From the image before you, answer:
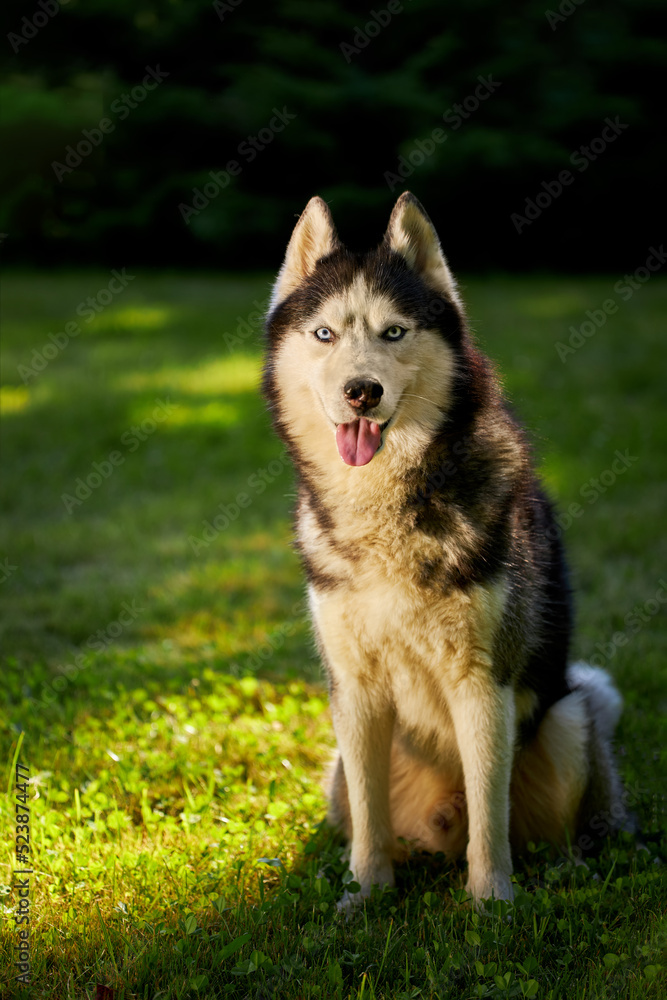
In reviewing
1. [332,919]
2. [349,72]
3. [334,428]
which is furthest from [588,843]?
[349,72]

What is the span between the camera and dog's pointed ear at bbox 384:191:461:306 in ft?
9.04

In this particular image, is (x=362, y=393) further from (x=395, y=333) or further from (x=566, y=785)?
(x=566, y=785)

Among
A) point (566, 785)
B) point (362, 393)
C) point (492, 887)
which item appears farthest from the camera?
point (566, 785)

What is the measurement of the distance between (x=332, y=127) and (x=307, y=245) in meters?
13.2

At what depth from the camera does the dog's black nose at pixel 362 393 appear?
2.55m

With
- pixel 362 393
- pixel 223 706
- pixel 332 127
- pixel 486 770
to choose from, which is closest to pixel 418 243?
pixel 362 393

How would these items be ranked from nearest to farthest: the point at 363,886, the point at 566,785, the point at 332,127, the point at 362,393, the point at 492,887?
the point at 362,393, the point at 492,887, the point at 363,886, the point at 566,785, the point at 332,127

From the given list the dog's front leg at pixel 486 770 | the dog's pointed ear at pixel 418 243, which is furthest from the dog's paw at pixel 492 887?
the dog's pointed ear at pixel 418 243

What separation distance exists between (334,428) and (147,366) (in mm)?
7555

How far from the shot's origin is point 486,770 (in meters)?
2.73

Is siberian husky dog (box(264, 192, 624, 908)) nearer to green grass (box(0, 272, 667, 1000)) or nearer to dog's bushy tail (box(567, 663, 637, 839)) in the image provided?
dog's bushy tail (box(567, 663, 637, 839))

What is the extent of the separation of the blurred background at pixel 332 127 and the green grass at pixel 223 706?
6.19m

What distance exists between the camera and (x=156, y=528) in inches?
267

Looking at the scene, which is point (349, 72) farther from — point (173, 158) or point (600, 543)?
point (600, 543)
